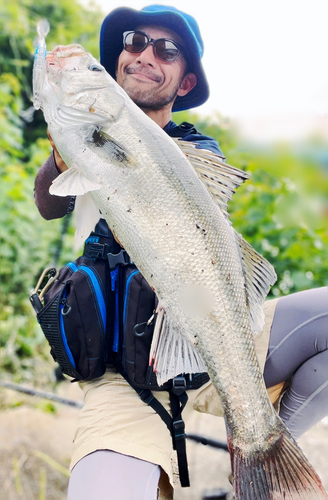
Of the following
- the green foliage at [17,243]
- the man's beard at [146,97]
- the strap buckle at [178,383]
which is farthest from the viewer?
the green foliage at [17,243]

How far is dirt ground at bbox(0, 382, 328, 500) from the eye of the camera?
9.13ft

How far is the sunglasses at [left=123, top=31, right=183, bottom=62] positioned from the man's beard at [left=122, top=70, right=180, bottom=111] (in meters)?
0.17

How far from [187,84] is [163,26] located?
339mm

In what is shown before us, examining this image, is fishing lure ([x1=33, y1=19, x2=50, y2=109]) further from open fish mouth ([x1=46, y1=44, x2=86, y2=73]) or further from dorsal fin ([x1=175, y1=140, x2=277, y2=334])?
dorsal fin ([x1=175, y1=140, x2=277, y2=334])

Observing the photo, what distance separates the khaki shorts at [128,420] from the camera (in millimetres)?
1692

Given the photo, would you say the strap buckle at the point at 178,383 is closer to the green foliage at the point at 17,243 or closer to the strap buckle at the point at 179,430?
the strap buckle at the point at 179,430

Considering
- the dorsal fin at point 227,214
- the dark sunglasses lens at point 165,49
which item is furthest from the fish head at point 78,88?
the dark sunglasses lens at point 165,49

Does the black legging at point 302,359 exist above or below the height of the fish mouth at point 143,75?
below

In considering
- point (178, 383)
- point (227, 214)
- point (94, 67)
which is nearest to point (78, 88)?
point (94, 67)

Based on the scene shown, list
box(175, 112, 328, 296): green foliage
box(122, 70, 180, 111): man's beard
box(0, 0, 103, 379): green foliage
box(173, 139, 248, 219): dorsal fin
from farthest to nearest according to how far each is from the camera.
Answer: box(0, 0, 103, 379): green foliage
box(175, 112, 328, 296): green foliage
box(122, 70, 180, 111): man's beard
box(173, 139, 248, 219): dorsal fin

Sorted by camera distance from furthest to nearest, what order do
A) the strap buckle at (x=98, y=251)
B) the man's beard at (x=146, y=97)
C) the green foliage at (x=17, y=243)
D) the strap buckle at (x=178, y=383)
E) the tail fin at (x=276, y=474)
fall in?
the green foliage at (x=17, y=243), the man's beard at (x=146, y=97), the strap buckle at (x=98, y=251), the strap buckle at (x=178, y=383), the tail fin at (x=276, y=474)

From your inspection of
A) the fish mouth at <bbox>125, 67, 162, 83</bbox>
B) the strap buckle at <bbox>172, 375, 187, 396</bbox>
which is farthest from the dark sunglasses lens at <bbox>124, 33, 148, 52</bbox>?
the strap buckle at <bbox>172, 375, 187, 396</bbox>

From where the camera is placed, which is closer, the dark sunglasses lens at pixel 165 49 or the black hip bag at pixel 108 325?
the black hip bag at pixel 108 325

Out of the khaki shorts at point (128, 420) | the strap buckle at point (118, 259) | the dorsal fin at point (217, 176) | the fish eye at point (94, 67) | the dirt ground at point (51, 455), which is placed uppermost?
the fish eye at point (94, 67)
